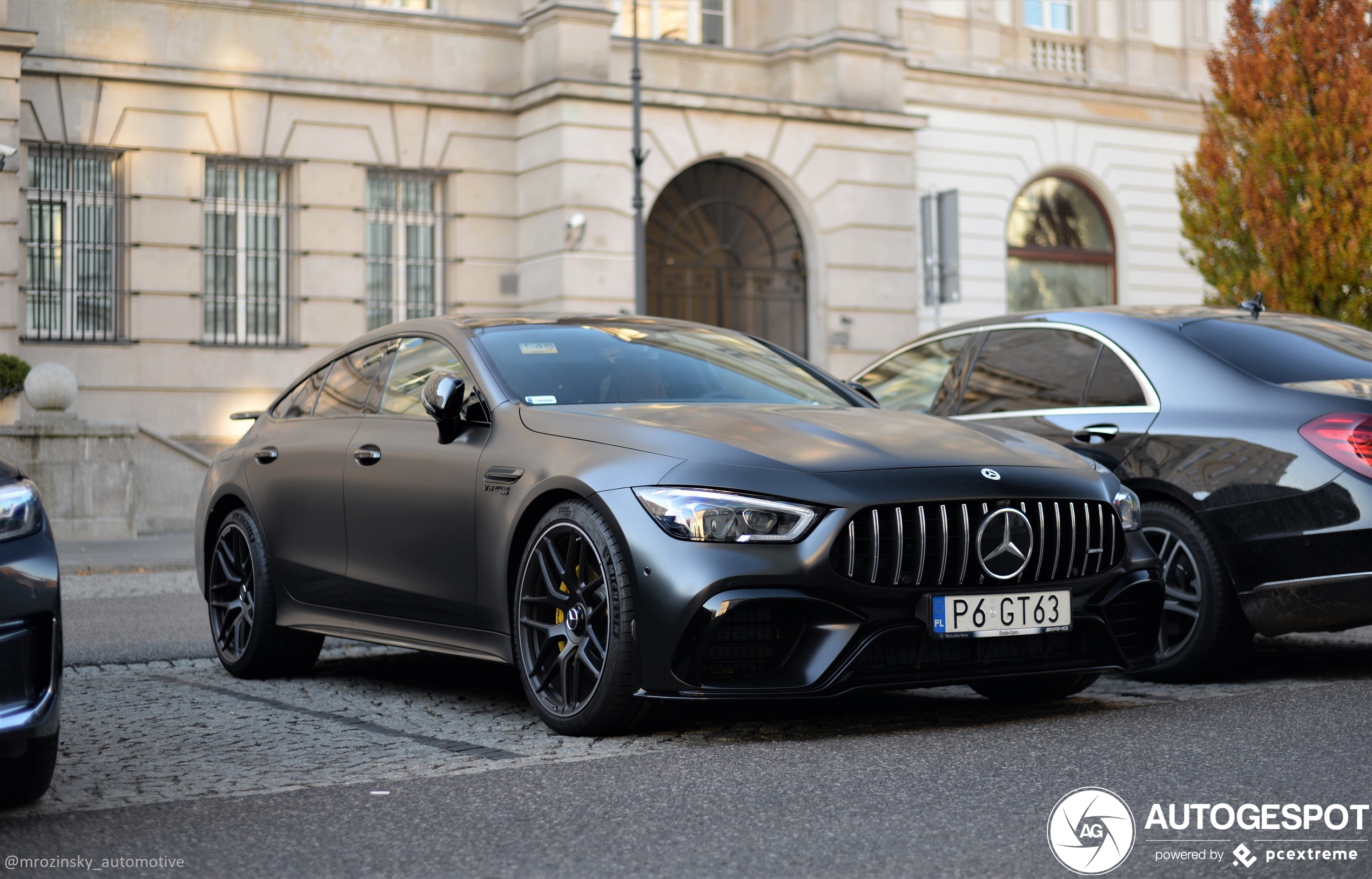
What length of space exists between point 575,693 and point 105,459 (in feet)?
40.8

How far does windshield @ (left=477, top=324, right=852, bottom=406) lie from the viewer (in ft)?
19.3

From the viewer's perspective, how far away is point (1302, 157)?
16734 millimetres

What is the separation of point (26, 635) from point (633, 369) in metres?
2.65

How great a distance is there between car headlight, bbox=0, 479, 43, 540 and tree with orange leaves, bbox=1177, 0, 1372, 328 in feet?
48.0

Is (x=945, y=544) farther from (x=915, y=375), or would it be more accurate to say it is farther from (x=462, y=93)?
(x=462, y=93)

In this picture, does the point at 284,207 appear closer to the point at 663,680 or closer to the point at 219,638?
the point at 219,638

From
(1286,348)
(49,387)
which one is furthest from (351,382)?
(49,387)

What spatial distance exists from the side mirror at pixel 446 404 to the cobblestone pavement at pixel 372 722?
1020mm

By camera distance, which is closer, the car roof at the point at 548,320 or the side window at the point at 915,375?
the car roof at the point at 548,320

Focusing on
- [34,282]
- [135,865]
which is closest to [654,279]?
[34,282]

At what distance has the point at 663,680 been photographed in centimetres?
485

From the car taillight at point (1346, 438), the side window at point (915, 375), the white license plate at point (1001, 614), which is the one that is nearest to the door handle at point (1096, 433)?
the car taillight at point (1346, 438)

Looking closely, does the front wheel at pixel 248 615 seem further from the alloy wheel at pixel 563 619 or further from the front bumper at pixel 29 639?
the front bumper at pixel 29 639

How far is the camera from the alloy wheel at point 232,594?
6977 mm
